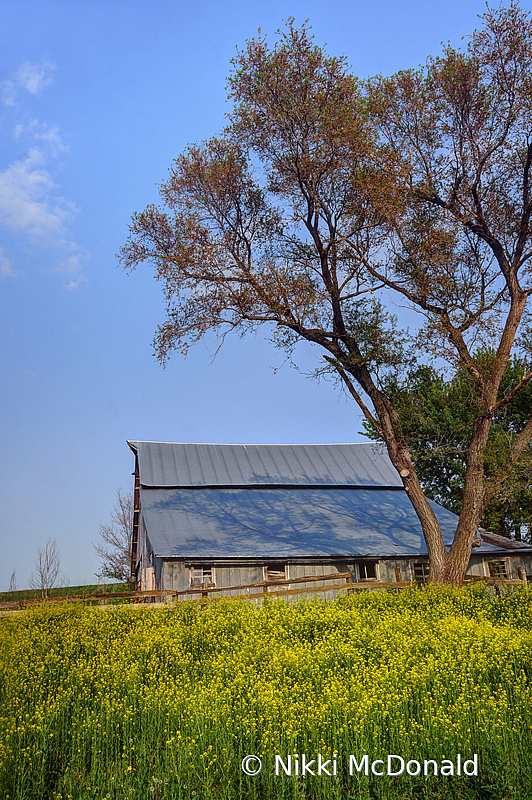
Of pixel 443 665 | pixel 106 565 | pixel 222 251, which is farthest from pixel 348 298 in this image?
pixel 106 565

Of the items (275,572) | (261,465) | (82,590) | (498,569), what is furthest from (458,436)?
(82,590)

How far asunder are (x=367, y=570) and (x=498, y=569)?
735cm

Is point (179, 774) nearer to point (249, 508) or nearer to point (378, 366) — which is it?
point (378, 366)

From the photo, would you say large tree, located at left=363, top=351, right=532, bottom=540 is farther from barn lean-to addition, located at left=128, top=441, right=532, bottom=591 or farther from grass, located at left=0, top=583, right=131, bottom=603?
grass, located at left=0, top=583, right=131, bottom=603

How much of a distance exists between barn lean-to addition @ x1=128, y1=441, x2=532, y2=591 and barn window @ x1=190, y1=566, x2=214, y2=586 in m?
0.04

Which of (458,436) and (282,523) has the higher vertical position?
(458,436)

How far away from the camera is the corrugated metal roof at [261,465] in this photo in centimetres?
3120

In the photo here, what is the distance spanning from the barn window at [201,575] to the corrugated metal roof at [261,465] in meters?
7.13

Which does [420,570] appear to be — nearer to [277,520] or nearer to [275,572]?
[277,520]

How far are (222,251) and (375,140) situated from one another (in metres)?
5.64

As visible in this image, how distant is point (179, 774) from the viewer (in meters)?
6.16

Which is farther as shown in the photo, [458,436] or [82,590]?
[82,590]

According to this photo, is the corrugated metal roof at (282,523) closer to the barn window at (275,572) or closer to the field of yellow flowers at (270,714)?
the barn window at (275,572)

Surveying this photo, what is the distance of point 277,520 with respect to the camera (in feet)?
90.2
